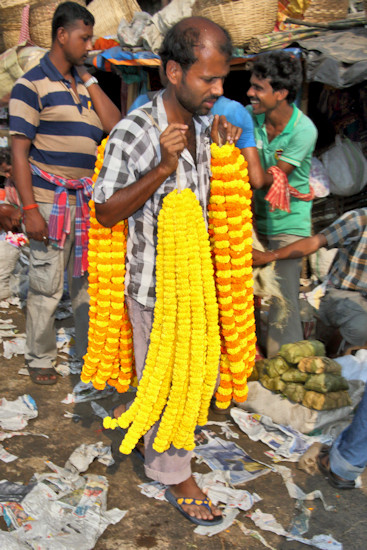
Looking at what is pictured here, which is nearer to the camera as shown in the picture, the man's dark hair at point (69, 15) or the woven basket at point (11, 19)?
the man's dark hair at point (69, 15)

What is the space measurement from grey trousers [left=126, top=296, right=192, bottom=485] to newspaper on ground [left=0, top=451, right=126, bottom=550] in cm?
30

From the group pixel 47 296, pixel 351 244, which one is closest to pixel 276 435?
pixel 351 244

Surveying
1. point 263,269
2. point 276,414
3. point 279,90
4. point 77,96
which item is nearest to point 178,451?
point 276,414

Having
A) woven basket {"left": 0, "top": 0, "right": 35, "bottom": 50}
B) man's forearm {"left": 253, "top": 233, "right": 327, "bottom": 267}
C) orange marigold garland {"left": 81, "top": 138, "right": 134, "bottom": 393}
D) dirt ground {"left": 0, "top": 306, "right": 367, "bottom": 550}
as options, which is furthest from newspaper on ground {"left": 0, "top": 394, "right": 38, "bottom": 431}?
woven basket {"left": 0, "top": 0, "right": 35, "bottom": 50}

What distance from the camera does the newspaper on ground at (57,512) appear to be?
8.09 feet

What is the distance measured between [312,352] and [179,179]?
7.01 feet

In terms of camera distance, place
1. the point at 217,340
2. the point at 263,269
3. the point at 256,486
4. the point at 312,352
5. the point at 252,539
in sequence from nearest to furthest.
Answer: the point at 217,340 < the point at 252,539 < the point at 256,486 < the point at 263,269 < the point at 312,352

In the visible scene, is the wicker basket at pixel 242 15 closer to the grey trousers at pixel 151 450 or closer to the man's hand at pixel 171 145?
the man's hand at pixel 171 145

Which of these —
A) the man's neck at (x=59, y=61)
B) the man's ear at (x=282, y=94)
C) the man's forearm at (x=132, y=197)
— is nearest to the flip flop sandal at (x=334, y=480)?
the man's forearm at (x=132, y=197)

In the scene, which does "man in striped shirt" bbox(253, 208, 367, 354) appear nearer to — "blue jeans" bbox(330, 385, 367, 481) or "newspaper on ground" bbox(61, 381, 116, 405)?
"blue jeans" bbox(330, 385, 367, 481)

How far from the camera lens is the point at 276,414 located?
3.74 meters

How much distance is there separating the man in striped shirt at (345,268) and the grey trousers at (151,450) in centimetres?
139

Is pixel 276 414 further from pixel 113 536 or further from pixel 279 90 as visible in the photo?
pixel 279 90

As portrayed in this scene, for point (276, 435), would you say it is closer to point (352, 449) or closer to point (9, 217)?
point (352, 449)
